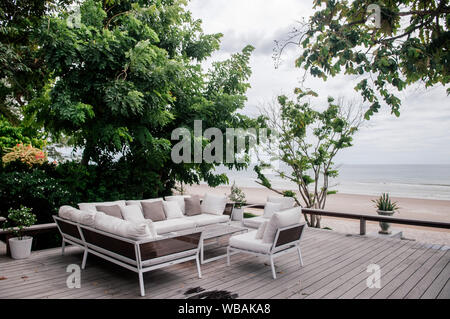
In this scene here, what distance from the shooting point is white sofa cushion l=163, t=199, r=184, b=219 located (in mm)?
5949

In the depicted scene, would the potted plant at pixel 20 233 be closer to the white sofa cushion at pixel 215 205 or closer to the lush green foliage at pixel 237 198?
the white sofa cushion at pixel 215 205

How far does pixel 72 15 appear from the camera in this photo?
18.9 ft

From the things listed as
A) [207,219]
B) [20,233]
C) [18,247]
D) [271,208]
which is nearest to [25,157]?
[20,233]

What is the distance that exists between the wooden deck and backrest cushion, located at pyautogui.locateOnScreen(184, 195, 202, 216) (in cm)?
168

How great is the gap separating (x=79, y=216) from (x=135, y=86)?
2965mm

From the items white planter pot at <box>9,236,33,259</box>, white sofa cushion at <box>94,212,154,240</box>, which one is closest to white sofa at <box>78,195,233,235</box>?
white planter pot at <box>9,236,33,259</box>

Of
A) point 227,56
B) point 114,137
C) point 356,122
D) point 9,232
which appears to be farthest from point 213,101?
point 9,232

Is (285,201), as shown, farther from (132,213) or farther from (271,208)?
(132,213)

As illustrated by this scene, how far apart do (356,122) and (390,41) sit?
6405mm

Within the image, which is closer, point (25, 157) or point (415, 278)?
point (415, 278)

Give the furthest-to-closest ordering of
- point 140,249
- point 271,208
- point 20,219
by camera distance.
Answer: point 271,208 → point 20,219 → point 140,249

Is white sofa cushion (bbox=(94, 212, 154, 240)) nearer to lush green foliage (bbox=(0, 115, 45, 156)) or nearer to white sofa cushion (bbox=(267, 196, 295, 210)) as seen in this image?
white sofa cushion (bbox=(267, 196, 295, 210))

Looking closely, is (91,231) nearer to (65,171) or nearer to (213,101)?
(65,171)

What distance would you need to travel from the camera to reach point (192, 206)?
6.33 m
